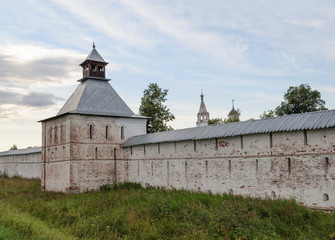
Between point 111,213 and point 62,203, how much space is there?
3779mm

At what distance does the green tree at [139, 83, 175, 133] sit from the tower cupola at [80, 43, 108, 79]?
22.5ft

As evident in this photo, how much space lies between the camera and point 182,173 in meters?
16.5

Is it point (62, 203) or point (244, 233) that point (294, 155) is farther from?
point (62, 203)

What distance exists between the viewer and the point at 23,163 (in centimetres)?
3616

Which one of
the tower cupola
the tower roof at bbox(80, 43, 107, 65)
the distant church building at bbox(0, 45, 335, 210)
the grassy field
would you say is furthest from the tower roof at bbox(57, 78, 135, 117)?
the grassy field

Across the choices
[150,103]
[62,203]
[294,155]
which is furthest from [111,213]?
[150,103]

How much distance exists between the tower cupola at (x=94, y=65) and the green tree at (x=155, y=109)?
6862 millimetres

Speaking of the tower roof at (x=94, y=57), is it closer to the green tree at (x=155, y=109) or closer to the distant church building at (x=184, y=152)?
the distant church building at (x=184, y=152)

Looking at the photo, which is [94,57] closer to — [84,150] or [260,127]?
[84,150]

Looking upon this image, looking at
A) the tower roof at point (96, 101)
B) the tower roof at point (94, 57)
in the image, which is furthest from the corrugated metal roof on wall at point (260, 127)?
the tower roof at point (94, 57)

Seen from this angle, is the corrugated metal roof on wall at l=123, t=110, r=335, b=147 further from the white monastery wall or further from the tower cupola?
the tower cupola

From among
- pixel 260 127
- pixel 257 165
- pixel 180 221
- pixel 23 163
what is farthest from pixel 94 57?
pixel 23 163

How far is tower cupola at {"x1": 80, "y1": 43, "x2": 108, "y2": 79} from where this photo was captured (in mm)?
23188

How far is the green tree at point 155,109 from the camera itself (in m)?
29.9
